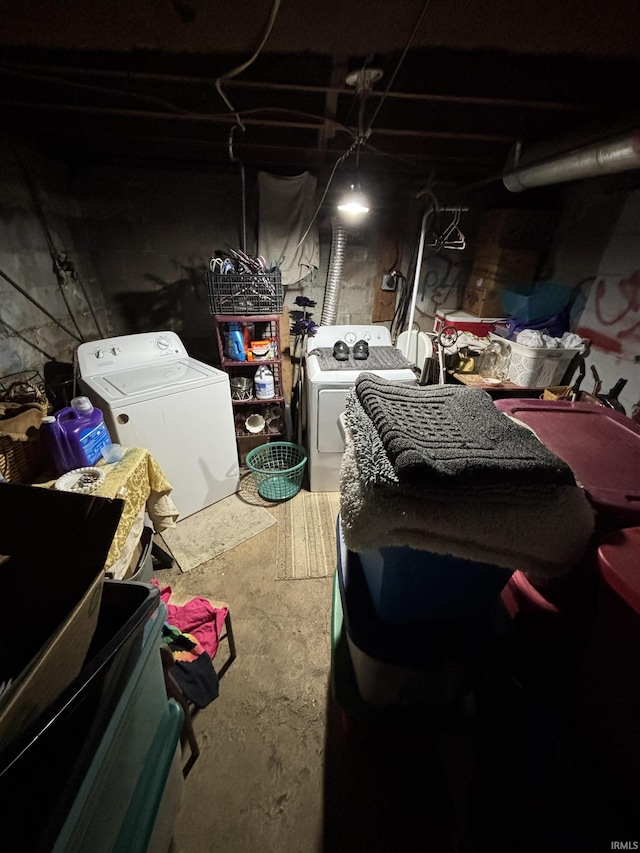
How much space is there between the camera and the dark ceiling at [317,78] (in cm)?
A: 101

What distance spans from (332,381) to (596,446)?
1.45 metres

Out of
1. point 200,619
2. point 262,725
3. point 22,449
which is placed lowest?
point 262,725

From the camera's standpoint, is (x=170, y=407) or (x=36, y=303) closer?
(x=170, y=407)

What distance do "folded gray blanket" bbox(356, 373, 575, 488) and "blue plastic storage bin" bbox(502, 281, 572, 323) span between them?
2.32 m

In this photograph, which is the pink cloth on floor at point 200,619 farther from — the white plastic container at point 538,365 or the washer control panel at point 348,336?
the white plastic container at point 538,365

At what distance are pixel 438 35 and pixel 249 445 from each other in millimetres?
2522

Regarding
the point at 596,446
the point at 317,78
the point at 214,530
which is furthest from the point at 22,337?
the point at 596,446

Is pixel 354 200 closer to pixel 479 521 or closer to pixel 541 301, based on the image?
pixel 541 301

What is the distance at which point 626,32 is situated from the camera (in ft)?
3.36

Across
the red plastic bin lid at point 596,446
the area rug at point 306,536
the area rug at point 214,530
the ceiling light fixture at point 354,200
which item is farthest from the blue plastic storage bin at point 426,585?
the ceiling light fixture at point 354,200

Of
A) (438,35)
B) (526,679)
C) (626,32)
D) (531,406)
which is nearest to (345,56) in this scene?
(438,35)

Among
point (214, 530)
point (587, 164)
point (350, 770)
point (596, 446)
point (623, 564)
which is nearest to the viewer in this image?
point (623, 564)

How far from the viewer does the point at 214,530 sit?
7.27 feet

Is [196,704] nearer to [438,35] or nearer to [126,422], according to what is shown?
[126,422]
